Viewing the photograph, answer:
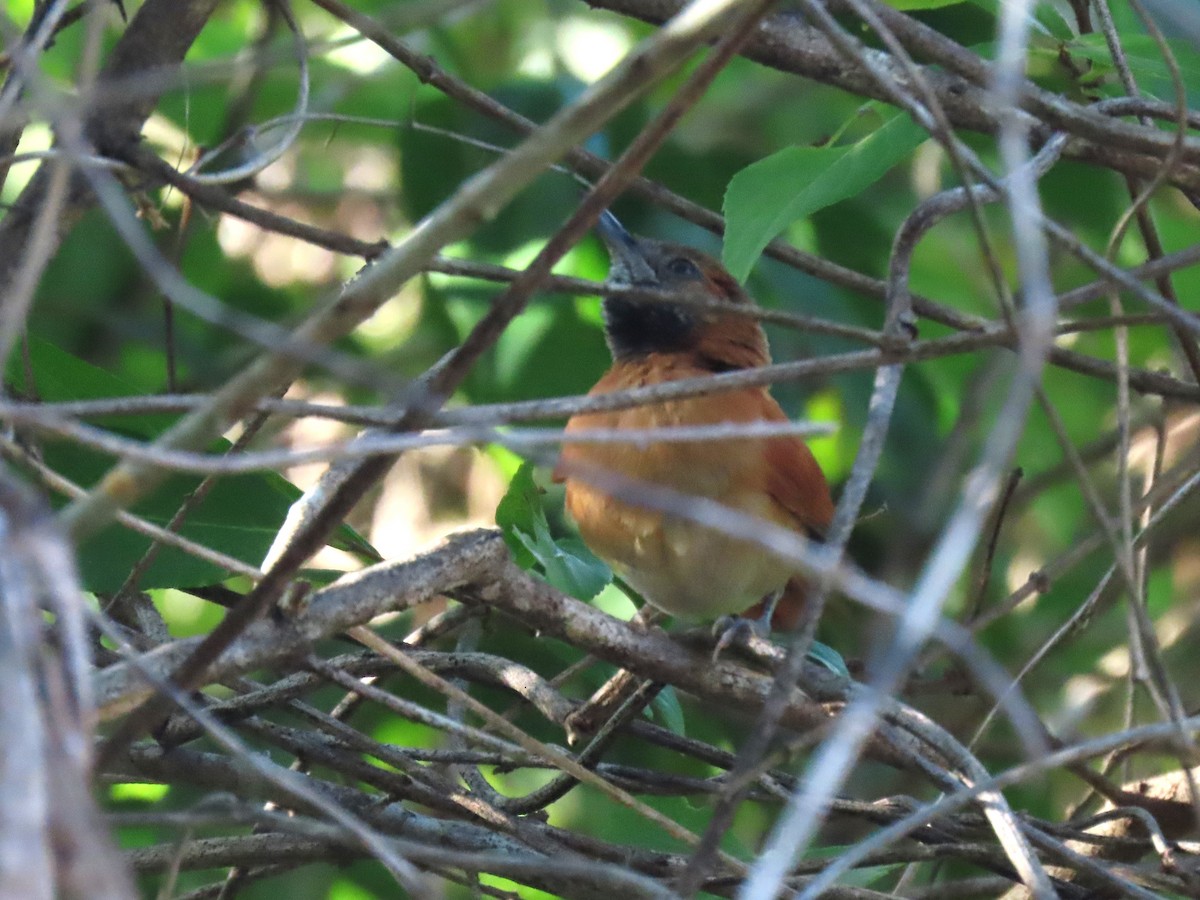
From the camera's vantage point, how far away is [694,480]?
3.49 metres

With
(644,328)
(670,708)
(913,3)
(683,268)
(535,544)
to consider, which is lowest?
(670,708)

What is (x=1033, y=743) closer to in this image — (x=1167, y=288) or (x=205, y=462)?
(x=205, y=462)

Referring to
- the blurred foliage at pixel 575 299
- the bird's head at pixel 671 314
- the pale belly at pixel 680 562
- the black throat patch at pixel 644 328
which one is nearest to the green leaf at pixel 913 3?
the blurred foliage at pixel 575 299

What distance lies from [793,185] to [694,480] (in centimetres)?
100

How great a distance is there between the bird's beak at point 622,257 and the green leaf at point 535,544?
1.11 m

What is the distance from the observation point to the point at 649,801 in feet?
10.3

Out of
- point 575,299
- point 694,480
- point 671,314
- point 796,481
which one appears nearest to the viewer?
point 694,480

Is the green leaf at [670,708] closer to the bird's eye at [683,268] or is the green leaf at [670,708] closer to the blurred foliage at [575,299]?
the blurred foliage at [575,299]

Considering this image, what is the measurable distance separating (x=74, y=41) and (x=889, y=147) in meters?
3.48

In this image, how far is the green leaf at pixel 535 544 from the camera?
2.97 meters

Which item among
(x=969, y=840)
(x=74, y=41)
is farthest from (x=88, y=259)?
(x=969, y=840)

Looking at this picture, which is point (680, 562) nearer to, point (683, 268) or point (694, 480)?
point (694, 480)

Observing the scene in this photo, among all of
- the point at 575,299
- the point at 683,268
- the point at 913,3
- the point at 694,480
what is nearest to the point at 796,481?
the point at 694,480

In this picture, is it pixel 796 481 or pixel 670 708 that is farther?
pixel 796 481
